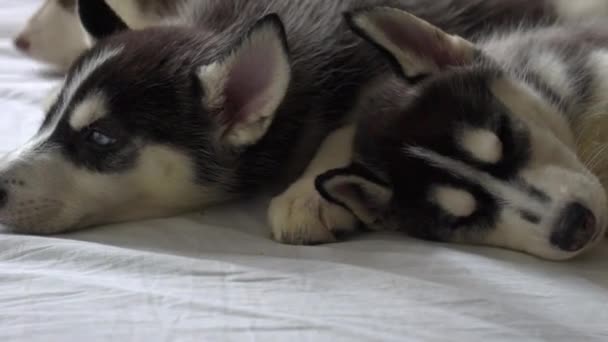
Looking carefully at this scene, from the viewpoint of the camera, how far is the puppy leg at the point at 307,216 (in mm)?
1464

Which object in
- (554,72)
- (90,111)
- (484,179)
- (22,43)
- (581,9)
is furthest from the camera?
(22,43)

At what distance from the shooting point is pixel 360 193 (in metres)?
1.51

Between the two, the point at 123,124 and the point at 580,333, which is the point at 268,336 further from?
the point at 123,124

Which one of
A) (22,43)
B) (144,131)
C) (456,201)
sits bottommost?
(22,43)

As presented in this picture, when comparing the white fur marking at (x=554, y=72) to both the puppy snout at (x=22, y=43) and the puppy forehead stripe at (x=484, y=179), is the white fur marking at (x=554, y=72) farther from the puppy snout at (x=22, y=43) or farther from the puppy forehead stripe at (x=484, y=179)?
the puppy snout at (x=22, y=43)

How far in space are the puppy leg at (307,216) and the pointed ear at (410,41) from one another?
244mm

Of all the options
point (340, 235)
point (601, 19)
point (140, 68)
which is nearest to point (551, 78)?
point (601, 19)

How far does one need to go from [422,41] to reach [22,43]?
145 cm

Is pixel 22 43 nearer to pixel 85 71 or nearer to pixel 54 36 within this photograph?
pixel 54 36

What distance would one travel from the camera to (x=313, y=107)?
1.83 m

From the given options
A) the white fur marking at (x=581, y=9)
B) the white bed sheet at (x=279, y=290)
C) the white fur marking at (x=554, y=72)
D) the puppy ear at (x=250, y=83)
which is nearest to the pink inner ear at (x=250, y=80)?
the puppy ear at (x=250, y=83)

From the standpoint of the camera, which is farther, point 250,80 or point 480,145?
point 250,80

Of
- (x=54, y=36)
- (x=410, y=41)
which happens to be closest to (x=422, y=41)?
(x=410, y=41)

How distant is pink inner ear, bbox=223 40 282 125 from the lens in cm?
151
